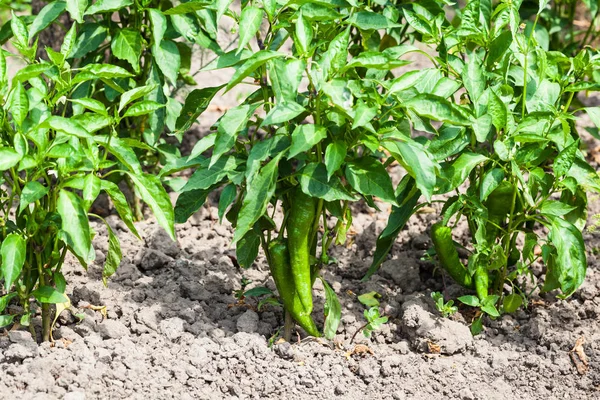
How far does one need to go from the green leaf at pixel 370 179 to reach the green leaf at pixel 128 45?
1213 millimetres

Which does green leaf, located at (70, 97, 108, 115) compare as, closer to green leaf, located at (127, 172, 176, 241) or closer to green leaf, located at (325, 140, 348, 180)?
green leaf, located at (127, 172, 176, 241)

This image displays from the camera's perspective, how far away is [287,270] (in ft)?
11.1

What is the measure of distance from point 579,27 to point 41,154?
16.7 ft

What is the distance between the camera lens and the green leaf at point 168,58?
3.83 m

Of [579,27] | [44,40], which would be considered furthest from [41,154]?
[579,27]

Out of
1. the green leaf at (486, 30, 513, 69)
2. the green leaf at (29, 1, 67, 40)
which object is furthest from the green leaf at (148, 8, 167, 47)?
the green leaf at (486, 30, 513, 69)

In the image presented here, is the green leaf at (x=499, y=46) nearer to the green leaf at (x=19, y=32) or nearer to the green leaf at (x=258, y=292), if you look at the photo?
the green leaf at (x=258, y=292)

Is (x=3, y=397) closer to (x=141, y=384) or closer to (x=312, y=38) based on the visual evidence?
(x=141, y=384)

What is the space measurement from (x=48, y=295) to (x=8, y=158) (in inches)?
24.9

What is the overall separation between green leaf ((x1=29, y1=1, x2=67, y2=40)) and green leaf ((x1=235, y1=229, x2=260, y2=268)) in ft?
4.21

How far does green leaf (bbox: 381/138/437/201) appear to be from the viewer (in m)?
2.95

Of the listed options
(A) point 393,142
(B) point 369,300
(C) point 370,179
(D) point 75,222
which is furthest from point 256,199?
(B) point 369,300

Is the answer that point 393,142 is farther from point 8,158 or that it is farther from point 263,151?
point 8,158

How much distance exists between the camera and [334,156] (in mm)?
2963
